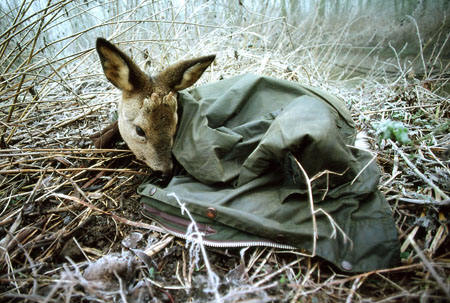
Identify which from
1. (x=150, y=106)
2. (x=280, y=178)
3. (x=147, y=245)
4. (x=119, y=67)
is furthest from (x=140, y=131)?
(x=280, y=178)

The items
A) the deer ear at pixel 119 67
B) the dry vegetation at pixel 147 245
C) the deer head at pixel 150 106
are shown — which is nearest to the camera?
the dry vegetation at pixel 147 245

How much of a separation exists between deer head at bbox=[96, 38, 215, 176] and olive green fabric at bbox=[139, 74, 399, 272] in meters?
0.14

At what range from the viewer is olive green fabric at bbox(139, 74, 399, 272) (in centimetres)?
168

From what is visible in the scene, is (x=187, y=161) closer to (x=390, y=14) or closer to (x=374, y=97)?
(x=374, y=97)

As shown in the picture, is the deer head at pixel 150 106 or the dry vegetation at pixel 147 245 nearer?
the dry vegetation at pixel 147 245

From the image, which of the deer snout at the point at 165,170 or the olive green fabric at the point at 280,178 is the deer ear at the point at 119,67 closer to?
the olive green fabric at the point at 280,178

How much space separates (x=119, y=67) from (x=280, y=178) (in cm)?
162

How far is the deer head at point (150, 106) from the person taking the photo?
7.21ft

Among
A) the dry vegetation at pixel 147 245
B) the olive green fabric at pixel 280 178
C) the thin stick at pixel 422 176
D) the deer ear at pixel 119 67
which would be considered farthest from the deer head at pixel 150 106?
the thin stick at pixel 422 176

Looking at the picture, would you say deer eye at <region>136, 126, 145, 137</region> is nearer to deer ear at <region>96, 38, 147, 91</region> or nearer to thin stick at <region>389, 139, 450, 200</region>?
deer ear at <region>96, 38, 147, 91</region>

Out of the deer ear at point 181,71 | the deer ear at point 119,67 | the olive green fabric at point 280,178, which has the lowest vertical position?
the olive green fabric at point 280,178

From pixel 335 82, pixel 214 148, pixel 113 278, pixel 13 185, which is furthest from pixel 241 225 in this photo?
pixel 335 82

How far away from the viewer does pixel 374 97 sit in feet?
12.9

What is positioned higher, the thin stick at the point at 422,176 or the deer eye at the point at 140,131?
the deer eye at the point at 140,131
